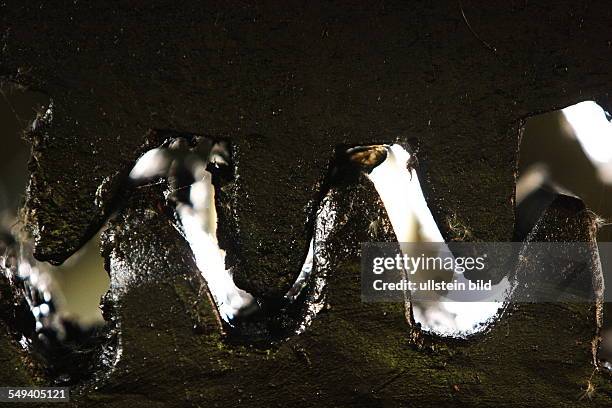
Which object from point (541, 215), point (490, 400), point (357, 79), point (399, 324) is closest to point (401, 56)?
point (357, 79)

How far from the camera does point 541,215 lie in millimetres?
1685

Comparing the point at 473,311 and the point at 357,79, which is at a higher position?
the point at 357,79

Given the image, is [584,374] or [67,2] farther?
[584,374]

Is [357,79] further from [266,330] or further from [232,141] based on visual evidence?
[266,330]

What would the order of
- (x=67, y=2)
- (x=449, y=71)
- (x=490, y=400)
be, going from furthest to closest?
(x=490, y=400) → (x=449, y=71) → (x=67, y=2)

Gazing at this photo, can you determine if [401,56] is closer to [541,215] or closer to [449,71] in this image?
[449,71]

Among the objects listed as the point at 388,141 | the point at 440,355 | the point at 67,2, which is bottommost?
the point at 440,355

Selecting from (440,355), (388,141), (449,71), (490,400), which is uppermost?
(449,71)

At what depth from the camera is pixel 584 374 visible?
1695 millimetres

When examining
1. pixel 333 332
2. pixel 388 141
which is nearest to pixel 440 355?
pixel 333 332

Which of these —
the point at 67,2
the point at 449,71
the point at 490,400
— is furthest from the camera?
the point at 490,400

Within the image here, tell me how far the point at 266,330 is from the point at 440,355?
0.49 meters

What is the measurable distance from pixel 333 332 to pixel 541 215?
67 cm

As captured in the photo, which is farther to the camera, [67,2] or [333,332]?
[333,332]
